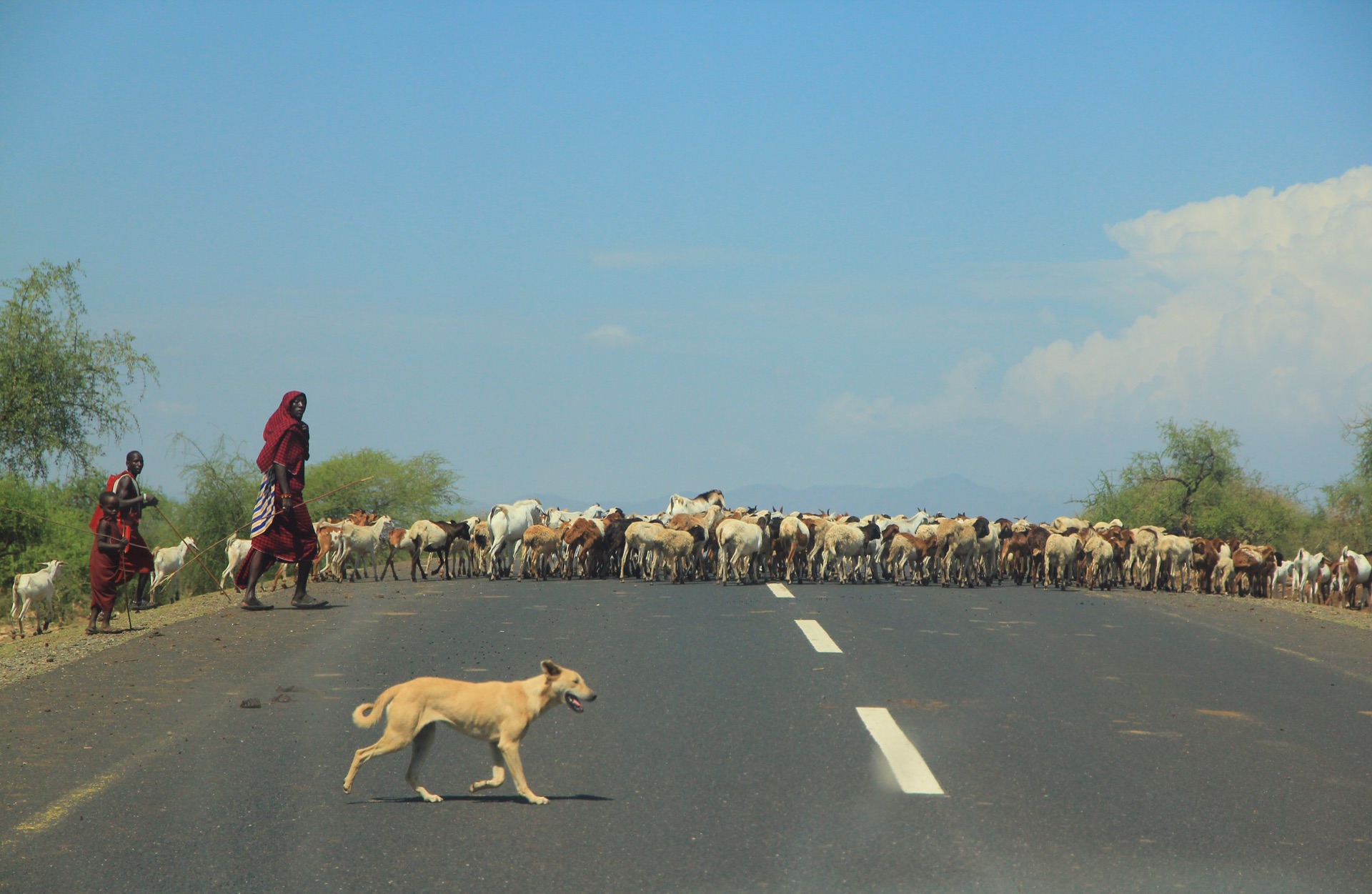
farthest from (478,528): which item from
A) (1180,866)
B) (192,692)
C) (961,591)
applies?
(1180,866)

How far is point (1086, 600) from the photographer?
21047 mm

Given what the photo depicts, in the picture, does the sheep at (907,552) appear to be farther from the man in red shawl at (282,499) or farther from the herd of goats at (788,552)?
the man in red shawl at (282,499)

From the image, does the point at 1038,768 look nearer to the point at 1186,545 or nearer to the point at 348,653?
the point at 348,653

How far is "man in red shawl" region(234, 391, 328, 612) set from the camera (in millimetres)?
16031

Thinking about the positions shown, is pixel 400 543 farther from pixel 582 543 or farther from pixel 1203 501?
pixel 1203 501

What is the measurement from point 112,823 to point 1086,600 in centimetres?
1757

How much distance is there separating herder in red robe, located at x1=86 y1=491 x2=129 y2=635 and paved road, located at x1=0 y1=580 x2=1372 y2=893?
1.45m

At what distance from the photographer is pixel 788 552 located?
2706 cm

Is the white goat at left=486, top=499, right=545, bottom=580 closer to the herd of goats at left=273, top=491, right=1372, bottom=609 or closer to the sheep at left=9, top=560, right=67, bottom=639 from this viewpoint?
the herd of goats at left=273, top=491, right=1372, bottom=609

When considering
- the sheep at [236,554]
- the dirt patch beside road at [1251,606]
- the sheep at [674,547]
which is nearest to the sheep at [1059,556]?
the dirt patch beside road at [1251,606]

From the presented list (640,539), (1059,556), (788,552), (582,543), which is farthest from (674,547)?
(1059,556)

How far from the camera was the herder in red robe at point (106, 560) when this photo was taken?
14.6m

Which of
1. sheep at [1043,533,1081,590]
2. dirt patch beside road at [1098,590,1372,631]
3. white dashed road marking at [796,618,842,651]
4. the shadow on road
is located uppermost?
sheep at [1043,533,1081,590]

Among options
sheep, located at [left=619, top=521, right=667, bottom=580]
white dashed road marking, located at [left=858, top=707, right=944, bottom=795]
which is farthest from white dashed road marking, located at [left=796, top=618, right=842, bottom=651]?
sheep, located at [left=619, top=521, right=667, bottom=580]
